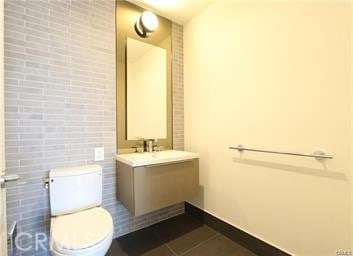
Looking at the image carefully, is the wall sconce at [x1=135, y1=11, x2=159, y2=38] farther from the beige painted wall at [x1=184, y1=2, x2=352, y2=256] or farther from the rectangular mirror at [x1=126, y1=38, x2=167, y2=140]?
the beige painted wall at [x1=184, y1=2, x2=352, y2=256]

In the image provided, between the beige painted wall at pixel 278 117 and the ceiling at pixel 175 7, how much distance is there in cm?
10

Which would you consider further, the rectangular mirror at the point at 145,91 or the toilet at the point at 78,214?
the rectangular mirror at the point at 145,91

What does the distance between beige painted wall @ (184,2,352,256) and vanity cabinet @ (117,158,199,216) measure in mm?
326

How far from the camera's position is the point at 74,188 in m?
1.49

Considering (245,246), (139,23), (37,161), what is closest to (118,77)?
Result: (139,23)

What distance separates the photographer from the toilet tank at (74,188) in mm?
1434

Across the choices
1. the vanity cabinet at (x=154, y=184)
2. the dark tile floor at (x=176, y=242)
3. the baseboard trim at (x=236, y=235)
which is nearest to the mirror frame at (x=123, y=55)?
the vanity cabinet at (x=154, y=184)

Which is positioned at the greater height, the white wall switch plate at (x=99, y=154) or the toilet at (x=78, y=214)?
the white wall switch plate at (x=99, y=154)

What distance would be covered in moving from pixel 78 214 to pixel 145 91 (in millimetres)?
1351

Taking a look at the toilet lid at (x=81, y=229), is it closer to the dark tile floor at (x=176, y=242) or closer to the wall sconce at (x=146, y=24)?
the dark tile floor at (x=176, y=242)

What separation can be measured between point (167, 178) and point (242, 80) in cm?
115

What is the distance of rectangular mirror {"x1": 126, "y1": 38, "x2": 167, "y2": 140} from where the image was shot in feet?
6.47

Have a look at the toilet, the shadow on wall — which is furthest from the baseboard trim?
the toilet

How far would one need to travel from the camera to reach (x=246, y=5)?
66.3 inches
